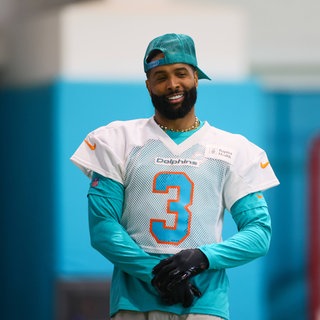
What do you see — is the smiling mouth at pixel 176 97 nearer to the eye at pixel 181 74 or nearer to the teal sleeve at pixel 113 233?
the eye at pixel 181 74

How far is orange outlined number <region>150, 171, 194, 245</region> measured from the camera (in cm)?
331

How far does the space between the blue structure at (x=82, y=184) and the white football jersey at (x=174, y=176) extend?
196 cm

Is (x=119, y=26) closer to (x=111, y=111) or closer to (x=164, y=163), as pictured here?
(x=111, y=111)

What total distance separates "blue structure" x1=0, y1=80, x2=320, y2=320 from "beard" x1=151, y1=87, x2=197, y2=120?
6.62 ft

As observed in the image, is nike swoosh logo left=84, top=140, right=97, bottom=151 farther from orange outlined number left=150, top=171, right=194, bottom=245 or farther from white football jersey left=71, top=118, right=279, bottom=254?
orange outlined number left=150, top=171, right=194, bottom=245

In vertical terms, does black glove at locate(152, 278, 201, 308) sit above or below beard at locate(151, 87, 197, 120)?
below

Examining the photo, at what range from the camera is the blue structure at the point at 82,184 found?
7.14 m

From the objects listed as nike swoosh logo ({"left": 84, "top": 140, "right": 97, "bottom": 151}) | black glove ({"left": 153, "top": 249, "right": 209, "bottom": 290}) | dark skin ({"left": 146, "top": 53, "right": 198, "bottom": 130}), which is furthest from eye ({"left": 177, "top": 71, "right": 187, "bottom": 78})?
black glove ({"left": 153, "top": 249, "right": 209, "bottom": 290})

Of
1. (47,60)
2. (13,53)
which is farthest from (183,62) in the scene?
(13,53)

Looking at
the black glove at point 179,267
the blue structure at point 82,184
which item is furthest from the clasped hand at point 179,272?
the blue structure at point 82,184

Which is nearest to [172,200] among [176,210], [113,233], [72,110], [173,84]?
[176,210]

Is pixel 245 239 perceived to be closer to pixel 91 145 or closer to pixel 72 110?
pixel 91 145

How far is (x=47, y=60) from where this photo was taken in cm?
765

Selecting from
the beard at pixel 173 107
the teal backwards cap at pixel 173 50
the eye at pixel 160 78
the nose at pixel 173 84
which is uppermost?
the teal backwards cap at pixel 173 50
